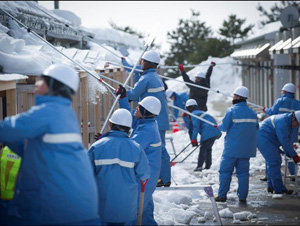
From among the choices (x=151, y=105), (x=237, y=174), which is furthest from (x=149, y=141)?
(x=237, y=174)

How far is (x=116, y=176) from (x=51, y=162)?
134 cm

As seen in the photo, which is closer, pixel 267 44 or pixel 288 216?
pixel 288 216

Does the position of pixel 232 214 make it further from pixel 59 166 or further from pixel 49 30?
pixel 49 30

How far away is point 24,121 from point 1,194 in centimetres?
147

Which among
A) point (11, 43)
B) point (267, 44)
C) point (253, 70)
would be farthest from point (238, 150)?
point (253, 70)

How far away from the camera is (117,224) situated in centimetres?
575

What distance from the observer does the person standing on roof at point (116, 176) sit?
5590mm

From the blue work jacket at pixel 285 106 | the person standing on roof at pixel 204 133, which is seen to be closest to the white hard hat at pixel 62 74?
the blue work jacket at pixel 285 106

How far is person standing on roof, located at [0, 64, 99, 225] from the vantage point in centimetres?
432

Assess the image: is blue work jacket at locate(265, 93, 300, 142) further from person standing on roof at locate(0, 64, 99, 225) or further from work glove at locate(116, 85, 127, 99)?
person standing on roof at locate(0, 64, 99, 225)

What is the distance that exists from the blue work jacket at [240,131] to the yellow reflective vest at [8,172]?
5172 millimetres

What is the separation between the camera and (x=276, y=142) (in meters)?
10.7

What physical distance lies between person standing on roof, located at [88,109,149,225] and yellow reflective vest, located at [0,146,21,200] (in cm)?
71

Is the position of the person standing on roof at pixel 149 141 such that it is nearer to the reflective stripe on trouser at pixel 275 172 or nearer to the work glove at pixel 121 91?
the work glove at pixel 121 91
